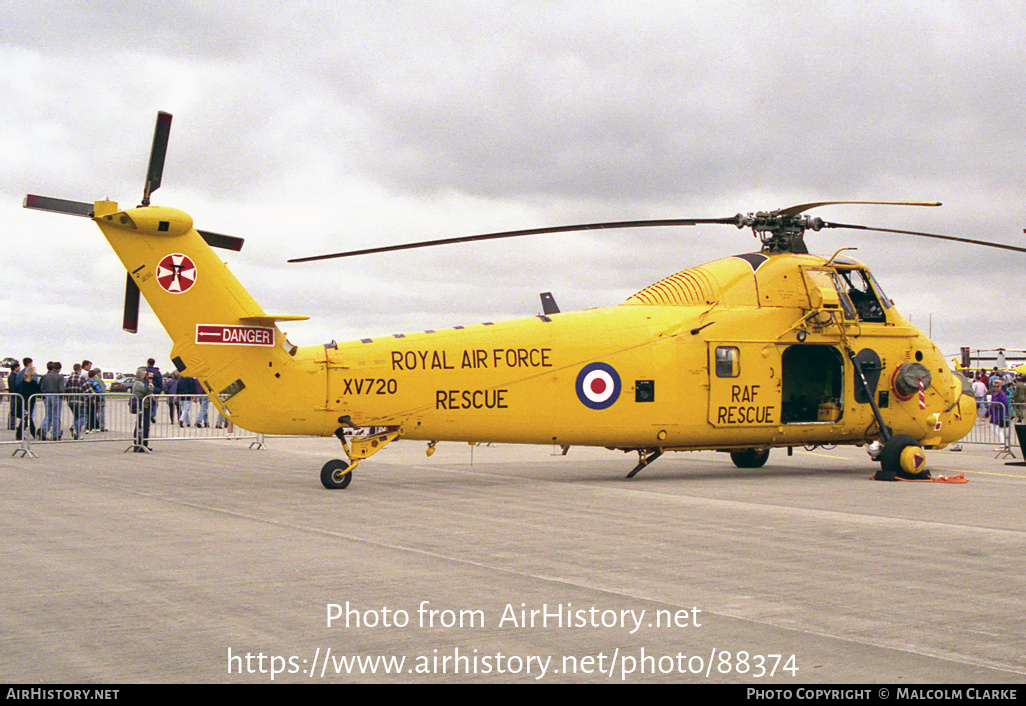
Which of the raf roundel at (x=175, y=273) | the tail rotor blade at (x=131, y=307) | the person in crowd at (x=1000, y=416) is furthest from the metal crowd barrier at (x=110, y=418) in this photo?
the person in crowd at (x=1000, y=416)

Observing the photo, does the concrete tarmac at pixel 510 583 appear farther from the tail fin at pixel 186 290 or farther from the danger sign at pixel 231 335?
the danger sign at pixel 231 335

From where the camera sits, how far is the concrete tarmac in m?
5.22

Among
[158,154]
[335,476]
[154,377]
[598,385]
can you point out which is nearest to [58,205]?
[158,154]

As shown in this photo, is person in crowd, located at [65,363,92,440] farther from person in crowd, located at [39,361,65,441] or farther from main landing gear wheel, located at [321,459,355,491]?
main landing gear wheel, located at [321,459,355,491]

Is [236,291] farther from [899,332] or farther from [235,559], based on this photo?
[899,332]

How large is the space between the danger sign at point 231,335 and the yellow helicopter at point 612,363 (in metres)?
0.02

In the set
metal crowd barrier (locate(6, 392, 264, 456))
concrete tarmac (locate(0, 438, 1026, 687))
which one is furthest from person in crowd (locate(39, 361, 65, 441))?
concrete tarmac (locate(0, 438, 1026, 687))

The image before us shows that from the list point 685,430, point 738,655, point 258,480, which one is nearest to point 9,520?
point 258,480

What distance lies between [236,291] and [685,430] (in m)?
7.40

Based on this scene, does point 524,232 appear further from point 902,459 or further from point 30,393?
point 30,393

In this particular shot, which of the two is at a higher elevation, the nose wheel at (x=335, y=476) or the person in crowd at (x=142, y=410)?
the person in crowd at (x=142, y=410)

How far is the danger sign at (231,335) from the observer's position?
13.2 metres

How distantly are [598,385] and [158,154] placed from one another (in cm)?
728
